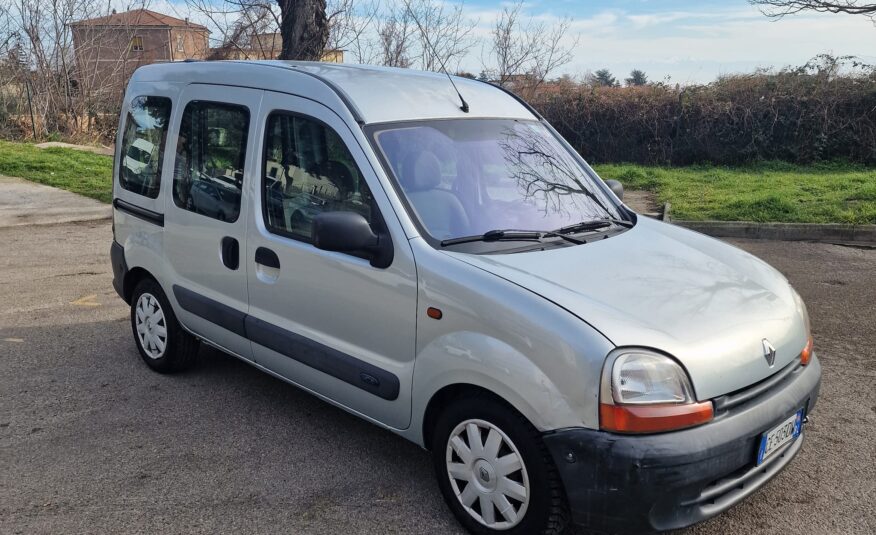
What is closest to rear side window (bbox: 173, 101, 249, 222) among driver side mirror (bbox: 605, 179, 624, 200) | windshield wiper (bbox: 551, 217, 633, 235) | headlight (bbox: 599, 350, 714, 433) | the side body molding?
the side body molding

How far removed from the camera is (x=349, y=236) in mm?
3145

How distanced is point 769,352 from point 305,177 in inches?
90.9

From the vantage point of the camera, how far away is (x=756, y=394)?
2.89 metres

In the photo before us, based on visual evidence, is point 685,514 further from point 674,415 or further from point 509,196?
point 509,196

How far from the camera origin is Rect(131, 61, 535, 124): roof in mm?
3629

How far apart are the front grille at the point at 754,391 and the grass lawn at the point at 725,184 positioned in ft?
24.3

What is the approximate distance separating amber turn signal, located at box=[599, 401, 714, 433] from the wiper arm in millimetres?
1138

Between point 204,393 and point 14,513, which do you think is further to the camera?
point 204,393

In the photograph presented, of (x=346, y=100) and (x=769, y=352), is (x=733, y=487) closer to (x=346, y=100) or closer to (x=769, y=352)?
(x=769, y=352)

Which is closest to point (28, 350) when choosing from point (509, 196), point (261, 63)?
point (261, 63)

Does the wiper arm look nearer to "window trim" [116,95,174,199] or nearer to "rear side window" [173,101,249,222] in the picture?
"rear side window" [173,101,249,222]

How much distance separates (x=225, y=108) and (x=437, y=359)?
7.01 feet

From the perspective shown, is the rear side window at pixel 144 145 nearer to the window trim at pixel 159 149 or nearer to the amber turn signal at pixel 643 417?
the window trim at pixel 159 149

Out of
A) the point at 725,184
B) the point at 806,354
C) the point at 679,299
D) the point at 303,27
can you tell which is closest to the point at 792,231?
the point at 725,184
